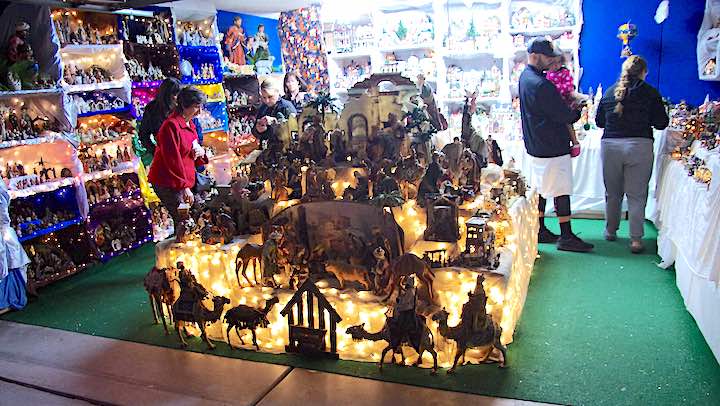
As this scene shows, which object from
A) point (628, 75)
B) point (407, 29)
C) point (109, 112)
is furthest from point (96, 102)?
point (628, 75)

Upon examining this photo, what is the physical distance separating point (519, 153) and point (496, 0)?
2136 millimetres

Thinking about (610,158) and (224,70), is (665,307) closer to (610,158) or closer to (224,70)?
(610,158)

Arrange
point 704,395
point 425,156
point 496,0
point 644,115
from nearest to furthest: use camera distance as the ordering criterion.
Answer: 1. point 704,395
2. point 425,156
3. point 644,115
4. point 496,0

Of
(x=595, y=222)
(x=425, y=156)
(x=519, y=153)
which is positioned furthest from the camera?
(x=519, y=153)

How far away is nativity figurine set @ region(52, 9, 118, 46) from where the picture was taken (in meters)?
5.14

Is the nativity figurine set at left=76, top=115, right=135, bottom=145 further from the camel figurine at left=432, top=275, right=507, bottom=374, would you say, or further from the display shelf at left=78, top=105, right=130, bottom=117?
the camel figurine at left=432, top=275, right=507, bottom=374

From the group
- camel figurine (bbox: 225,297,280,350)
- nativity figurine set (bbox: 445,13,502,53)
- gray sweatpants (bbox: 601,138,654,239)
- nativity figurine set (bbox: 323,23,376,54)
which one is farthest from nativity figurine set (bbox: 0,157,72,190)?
gray sweatpants (bbox: 601,138,654,239)

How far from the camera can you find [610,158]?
4.69m

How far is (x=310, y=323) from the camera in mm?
3148

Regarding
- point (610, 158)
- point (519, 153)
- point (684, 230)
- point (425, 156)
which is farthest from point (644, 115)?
point (425, 156)

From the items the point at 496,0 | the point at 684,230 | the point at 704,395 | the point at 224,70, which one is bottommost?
the point at 704,395

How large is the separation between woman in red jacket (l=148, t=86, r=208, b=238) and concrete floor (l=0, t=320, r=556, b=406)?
1.08 m

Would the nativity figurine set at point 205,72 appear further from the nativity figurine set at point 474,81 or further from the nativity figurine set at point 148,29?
the nativity figurine set at point 474,81

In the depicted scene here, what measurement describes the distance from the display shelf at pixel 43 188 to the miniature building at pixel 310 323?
2.90m
